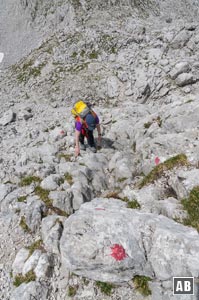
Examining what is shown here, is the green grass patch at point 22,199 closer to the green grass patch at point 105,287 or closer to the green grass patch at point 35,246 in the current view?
the green grass patch at point 35,246

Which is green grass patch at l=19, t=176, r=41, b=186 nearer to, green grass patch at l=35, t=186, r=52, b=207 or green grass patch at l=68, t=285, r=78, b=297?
green grass patch at l=35, t=186, r=52, b=207

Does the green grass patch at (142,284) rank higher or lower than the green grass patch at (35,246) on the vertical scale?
lower

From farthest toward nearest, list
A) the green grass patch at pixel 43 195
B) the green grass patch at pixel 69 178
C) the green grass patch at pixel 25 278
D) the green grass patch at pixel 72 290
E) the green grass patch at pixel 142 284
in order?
the green grass patch at pixel 69 178 < the green grass patch at pixel 43 195 < the green grass patch at pixel 25 278 < the green grass patch at pixel 72 290 < the green grass patch at pixel 142 284

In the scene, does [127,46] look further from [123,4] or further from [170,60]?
[123,4]

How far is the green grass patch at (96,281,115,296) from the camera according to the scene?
299 inches

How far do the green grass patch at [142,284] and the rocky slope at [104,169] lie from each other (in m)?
0.02

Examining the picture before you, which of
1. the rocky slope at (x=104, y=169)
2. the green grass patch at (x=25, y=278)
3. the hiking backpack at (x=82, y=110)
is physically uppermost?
the hiking backpack at (x=82, y=110)

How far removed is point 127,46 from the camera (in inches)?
1118

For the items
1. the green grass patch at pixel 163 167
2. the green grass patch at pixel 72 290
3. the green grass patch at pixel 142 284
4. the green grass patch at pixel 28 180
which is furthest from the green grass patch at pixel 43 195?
the green grass patch at pixel 142 284

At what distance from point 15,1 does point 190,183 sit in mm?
43696

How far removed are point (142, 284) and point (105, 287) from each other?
101cm

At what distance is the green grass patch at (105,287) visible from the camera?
7.59 meters

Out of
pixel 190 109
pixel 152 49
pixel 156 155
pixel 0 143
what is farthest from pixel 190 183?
pixel 152 49

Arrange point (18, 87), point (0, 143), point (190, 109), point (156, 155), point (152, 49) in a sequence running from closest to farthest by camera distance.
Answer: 1. point (156, 155)
2. point (190, 109)
3. point (0, 143)
4. point (152, 49)
5. point (18, 87)
